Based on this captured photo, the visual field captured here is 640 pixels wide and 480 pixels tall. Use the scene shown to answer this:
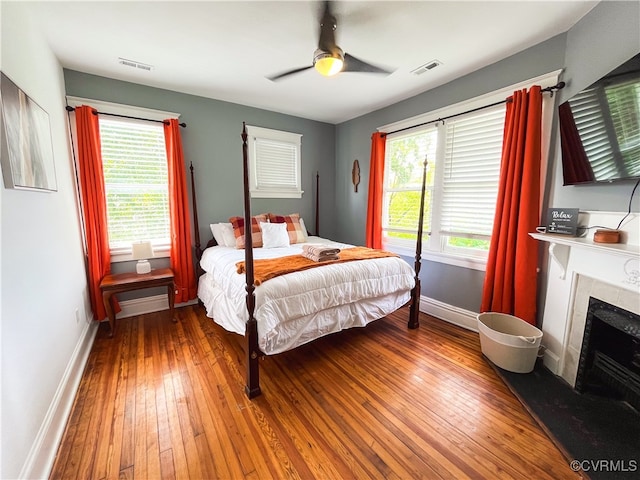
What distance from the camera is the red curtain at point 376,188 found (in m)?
3.59

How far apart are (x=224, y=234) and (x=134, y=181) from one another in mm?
1125

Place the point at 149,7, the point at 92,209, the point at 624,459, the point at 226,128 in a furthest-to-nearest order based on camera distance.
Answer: the point at 226,128, the point at 92,209, the point at 149,7, the point at 624,459

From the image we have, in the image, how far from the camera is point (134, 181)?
9.80 ft

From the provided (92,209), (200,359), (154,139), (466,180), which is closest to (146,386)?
(200,359)

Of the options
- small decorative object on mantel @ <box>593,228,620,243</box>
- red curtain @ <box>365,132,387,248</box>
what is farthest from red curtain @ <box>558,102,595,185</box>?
red curtain @ <box>365,132,387,248</box>

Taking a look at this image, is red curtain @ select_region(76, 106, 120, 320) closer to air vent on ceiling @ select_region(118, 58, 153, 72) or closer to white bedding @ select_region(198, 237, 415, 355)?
air vent on ceiling @ select_region(118, 58, 153, 72)

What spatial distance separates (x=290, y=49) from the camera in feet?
7.50

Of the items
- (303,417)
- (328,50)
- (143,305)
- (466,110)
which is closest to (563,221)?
(466,110)

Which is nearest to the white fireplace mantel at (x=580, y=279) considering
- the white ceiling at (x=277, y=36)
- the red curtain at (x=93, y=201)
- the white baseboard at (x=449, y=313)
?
the white baseboard at (x=449, y=313)

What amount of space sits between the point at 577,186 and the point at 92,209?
4.31 meters

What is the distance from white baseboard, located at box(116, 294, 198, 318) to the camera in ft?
9.99

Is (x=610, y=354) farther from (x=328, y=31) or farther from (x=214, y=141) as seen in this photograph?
(x=214, y=141)

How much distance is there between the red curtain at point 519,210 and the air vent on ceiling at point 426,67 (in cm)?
74

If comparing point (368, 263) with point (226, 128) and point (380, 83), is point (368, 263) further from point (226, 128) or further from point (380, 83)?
point (226, 128)
